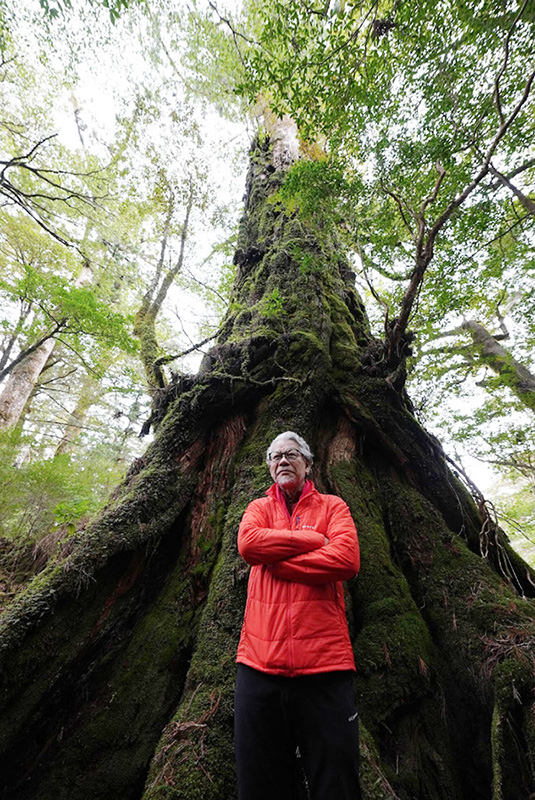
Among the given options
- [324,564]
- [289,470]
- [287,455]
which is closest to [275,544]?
[324,564]

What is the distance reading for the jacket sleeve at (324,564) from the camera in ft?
5.98

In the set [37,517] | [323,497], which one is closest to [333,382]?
[323,497]

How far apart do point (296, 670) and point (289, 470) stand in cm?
110

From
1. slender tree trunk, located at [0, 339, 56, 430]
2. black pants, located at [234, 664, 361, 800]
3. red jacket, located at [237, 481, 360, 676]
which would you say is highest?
slender tree trunk, located at [0, 339, 56, 430]

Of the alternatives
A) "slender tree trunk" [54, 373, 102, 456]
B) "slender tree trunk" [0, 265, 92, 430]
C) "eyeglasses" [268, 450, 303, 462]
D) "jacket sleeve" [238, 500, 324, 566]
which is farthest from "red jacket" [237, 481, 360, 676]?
"slender tree trunk" [54, 373, 102, 456]

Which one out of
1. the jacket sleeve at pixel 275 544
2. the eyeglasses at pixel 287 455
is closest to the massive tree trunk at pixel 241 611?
the eyeglasses at pixel 287 455

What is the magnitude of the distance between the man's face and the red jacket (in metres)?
0.32

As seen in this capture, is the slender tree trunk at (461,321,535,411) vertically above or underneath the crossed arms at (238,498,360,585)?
above

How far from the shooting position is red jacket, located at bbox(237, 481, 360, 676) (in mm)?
1690

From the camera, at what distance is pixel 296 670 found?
1.64m

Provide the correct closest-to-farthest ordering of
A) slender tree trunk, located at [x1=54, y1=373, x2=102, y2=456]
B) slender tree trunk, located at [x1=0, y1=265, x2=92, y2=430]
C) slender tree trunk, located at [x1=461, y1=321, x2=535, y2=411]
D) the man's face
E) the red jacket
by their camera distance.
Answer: the red jacket → the man's face → slender tree trunk, located at [x1=0, y1=265, x2=92, y2=430] → slender tree trunk, located at [x1=461, y1=321, x2=535, y2=411] → slender tree trunk, located at [x1=54, y1=373, x2=102, y2=456]

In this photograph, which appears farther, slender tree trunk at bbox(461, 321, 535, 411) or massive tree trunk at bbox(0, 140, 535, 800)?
slender tree trunk at bbox(461, 321, 535, 411)

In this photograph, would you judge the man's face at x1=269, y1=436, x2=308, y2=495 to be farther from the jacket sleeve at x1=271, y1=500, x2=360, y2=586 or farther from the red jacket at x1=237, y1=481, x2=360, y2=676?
the jacket sleeve at x1=271, y1=500, x2=360, y2=586

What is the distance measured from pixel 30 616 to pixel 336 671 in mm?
2057
